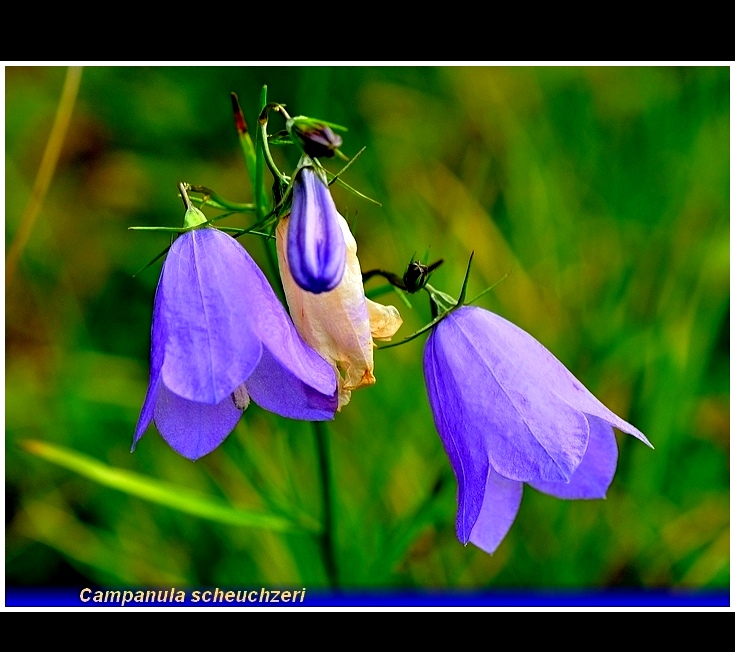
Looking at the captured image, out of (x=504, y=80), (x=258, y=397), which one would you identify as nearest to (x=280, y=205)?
(x=258, y=397)

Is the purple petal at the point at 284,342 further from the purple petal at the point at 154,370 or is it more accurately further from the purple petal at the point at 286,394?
the purple petal at the point at 154,370

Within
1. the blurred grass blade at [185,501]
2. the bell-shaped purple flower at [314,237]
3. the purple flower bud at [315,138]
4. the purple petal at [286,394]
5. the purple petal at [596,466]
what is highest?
the purple flower bud at [315,138]

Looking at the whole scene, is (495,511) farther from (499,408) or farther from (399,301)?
(399,301)

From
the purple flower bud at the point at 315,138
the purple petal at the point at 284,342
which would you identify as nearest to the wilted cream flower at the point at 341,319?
the purple petal at the point at 284,342

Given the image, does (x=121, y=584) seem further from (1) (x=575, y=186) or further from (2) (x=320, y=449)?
(1) (x=575, y=186)
